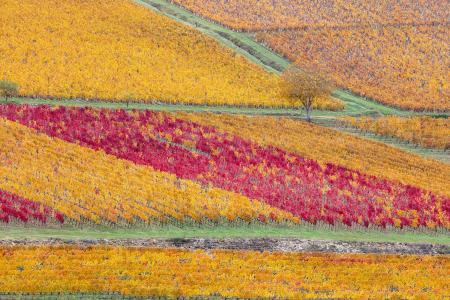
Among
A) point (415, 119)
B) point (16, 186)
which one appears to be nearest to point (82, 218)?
point (16, 186)

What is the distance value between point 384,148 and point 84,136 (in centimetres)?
2355

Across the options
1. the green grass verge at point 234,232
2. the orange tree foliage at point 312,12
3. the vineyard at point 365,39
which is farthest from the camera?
the orange tree foliage at point 312,12

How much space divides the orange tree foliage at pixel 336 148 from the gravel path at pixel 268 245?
480 inches

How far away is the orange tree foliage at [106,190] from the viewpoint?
47.7 meters

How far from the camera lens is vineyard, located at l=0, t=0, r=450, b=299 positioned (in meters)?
39.8

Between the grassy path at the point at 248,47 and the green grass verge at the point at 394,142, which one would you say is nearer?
the green grass verge at the point at 394,142

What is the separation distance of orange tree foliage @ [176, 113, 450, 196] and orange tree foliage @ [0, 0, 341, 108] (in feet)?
24.9

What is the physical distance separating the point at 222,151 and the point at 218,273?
24.7 metres

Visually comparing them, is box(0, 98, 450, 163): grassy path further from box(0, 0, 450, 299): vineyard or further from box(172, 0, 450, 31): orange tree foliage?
box(172, 0, 450, 31): orange tree foliage

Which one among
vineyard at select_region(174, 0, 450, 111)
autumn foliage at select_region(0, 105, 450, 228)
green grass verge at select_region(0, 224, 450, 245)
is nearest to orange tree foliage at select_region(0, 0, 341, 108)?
vineyard at select_region(174, 0, 450, 111)

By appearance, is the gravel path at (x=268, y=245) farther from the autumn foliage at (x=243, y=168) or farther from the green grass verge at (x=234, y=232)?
the autumn foliage at (x=243, y=168)

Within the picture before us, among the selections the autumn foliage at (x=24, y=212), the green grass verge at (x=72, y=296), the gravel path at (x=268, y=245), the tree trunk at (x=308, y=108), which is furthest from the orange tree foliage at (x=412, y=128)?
the green grass verge at (x=72, y=296)

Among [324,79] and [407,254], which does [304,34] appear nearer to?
[324,79]

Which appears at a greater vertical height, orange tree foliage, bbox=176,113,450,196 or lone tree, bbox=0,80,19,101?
lone tree, bbox=0,80,19,101
